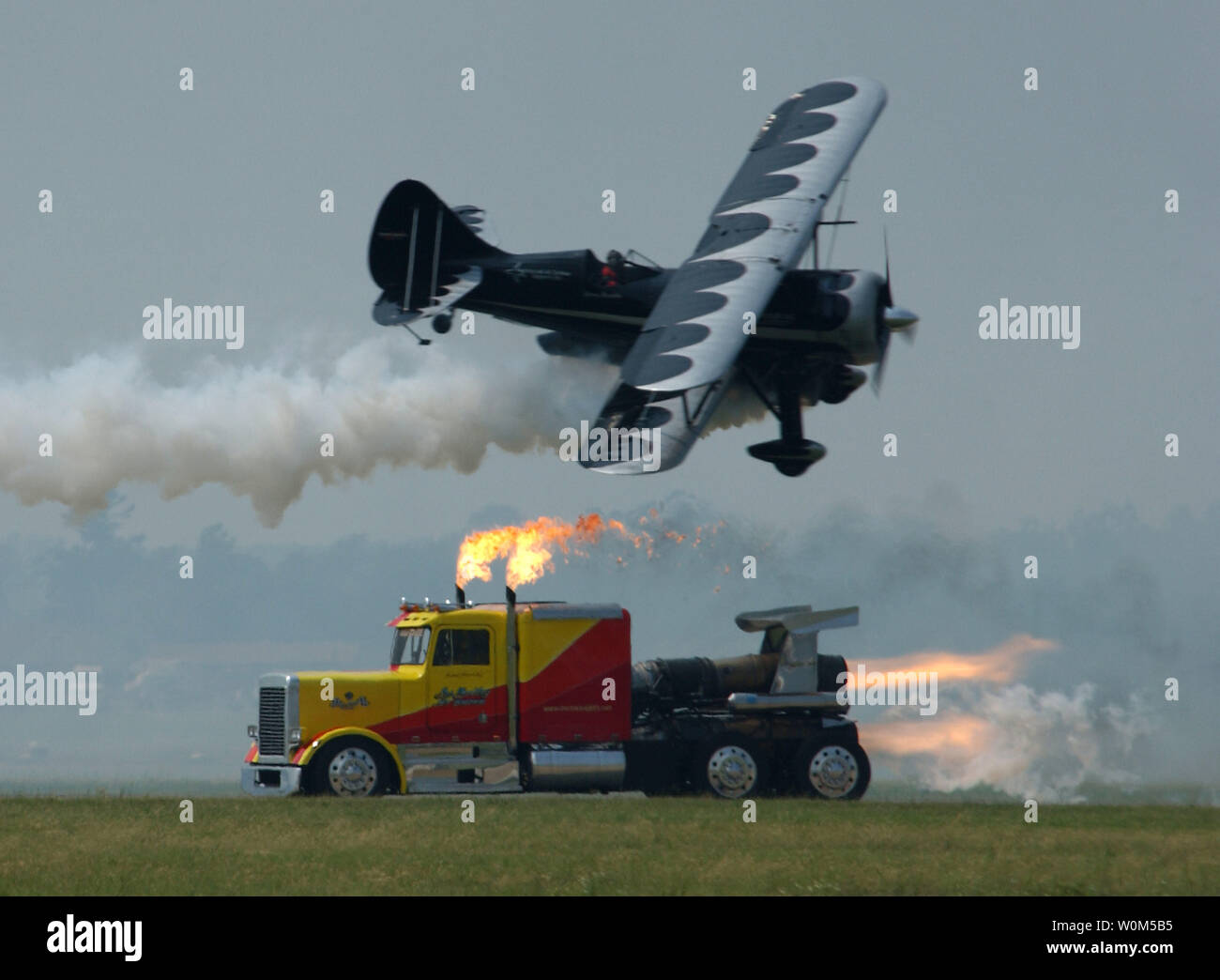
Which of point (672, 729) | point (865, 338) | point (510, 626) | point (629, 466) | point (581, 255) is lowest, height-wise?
point (672, 729)

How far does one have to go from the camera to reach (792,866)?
17.0 metres

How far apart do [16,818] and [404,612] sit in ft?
23.3

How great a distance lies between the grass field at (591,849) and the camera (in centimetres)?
1581

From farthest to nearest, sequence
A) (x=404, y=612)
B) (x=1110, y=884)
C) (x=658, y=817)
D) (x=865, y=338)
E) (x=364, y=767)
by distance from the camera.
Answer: (x=865, y=338) → (x=404, y=612) → (x=364, y=767) → (x=658, y=817) → (x=1110, y=884)

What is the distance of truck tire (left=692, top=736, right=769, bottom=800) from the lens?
2608 centimetres

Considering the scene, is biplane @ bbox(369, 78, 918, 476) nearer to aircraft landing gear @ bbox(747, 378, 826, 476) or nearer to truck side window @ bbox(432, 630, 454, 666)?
aircraft landing gear @ bbox(747, 378, 826, 476)

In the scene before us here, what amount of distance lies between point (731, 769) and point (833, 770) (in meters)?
1.74

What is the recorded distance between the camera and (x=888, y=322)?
104 ft

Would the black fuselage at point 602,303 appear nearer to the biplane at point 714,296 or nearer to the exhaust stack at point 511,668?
the biplane at point 714,296

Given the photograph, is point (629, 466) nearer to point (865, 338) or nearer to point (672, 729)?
point (672, 729)

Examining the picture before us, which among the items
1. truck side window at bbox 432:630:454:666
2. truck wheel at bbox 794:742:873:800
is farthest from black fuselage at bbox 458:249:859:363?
truck side window at bbox 432:630:454:666
